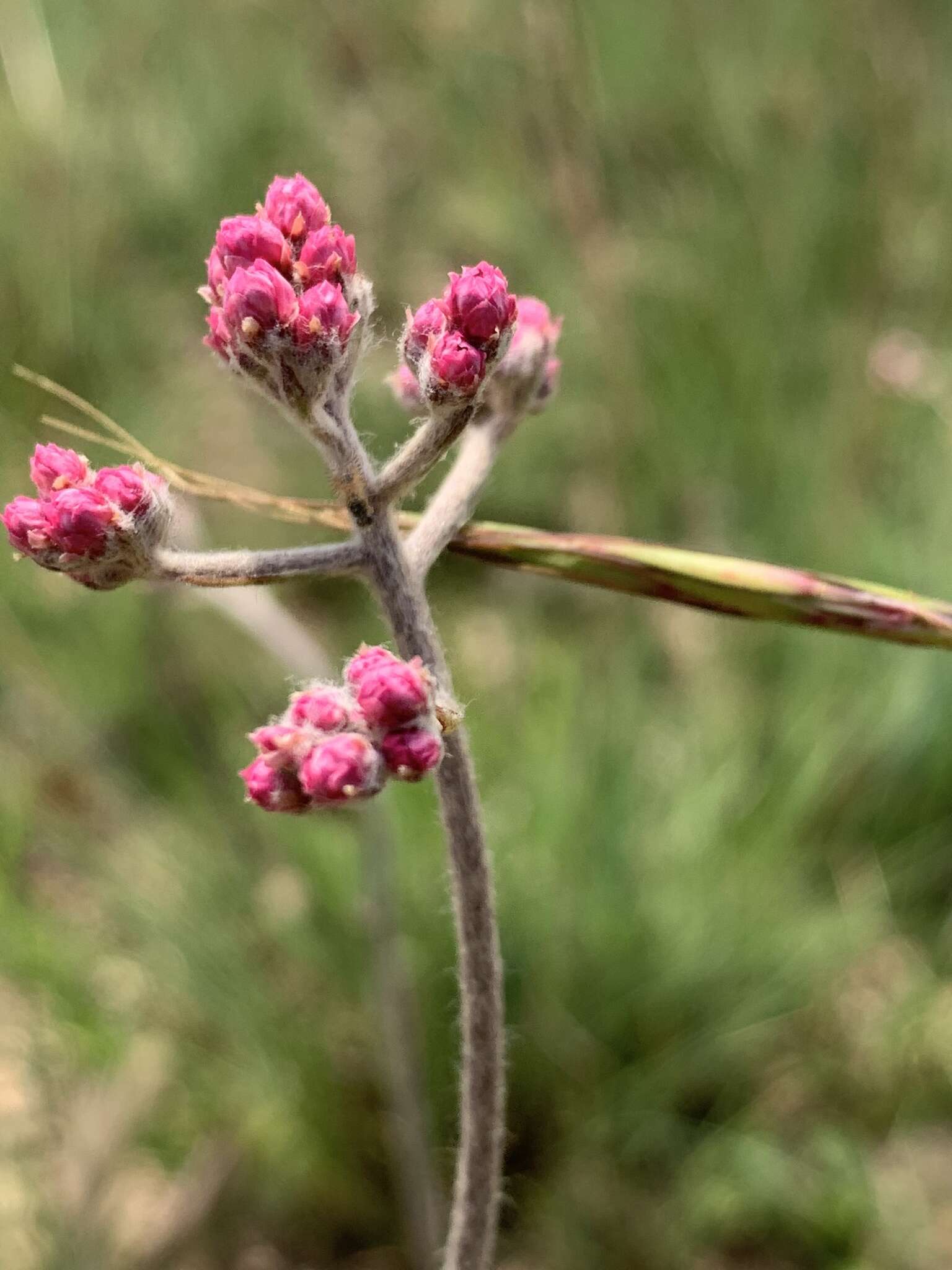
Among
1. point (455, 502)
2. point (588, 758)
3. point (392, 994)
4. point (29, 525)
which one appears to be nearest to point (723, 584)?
point (455, 502)

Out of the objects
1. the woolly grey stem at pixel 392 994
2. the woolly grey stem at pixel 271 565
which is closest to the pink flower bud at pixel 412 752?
the woolly grey stem at pixel 271 565

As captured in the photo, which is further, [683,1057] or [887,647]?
[887,647]

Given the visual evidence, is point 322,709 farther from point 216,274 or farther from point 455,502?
point 216,274

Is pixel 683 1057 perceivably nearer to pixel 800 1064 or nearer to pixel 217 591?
pixel 800 1064

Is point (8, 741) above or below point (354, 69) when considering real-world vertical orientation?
below

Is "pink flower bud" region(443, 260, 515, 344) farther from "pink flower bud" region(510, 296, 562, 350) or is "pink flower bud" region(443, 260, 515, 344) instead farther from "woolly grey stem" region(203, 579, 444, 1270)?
"woolly grey stem" region(203, 579, 444, 1270)

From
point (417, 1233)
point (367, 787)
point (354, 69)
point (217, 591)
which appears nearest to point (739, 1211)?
point (417, 1233)

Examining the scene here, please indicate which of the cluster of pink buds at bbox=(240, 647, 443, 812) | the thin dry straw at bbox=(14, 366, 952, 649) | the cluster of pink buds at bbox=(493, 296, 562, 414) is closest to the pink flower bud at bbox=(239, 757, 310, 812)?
the cluster of pink buds at bbox=(240, 647, 443, 812)

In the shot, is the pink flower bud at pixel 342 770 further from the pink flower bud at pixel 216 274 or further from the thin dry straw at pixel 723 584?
the pink flower bud at pixel 216 274
